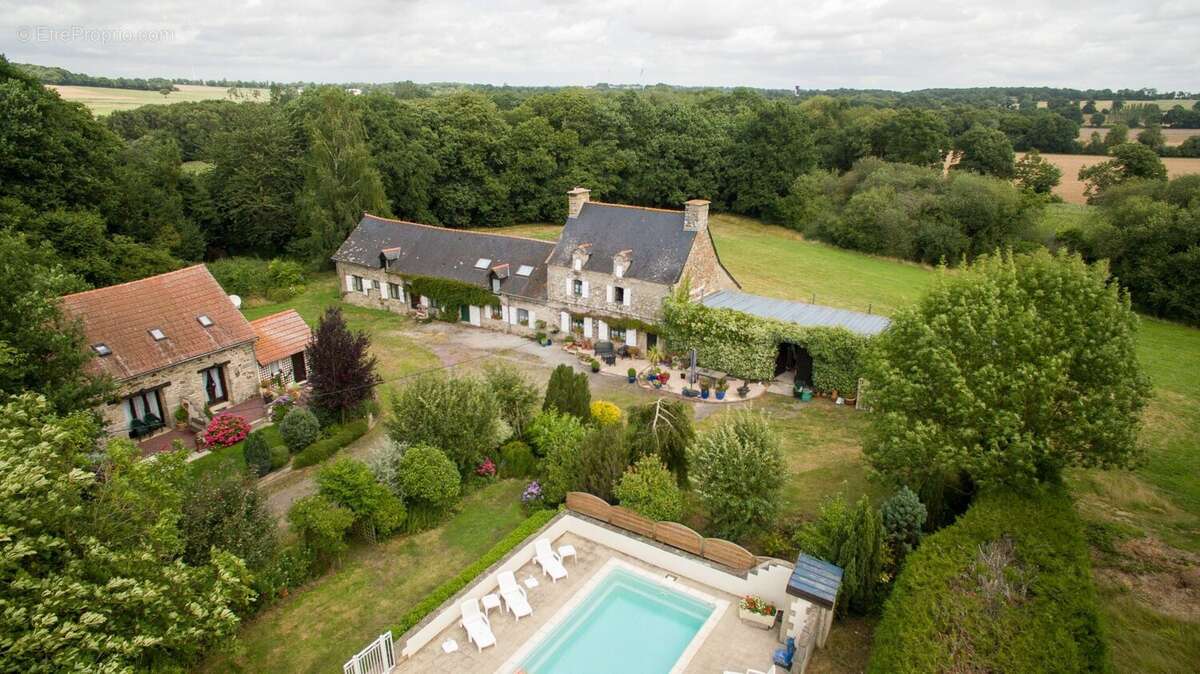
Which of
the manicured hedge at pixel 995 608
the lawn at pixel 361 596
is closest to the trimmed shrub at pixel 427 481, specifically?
the lawn at pixel 361 596

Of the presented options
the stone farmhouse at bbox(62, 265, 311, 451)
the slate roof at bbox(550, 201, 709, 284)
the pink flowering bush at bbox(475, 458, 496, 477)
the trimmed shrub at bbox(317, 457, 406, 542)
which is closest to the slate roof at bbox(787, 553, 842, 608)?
the pink flowering bush at bbox(475, 458, 496, 477)

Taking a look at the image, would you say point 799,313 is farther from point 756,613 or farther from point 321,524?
point 321,524

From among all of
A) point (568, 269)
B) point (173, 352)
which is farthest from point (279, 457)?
point (568, 269)

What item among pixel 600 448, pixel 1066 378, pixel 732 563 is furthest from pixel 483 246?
pixel 1066 378

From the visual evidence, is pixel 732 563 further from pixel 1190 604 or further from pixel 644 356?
pixel 644 356

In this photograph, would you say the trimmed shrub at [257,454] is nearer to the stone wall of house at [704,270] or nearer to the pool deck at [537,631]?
the pool deck at [537,631]

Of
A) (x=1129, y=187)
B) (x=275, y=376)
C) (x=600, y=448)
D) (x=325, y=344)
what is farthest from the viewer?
(x=1129, y=187)
